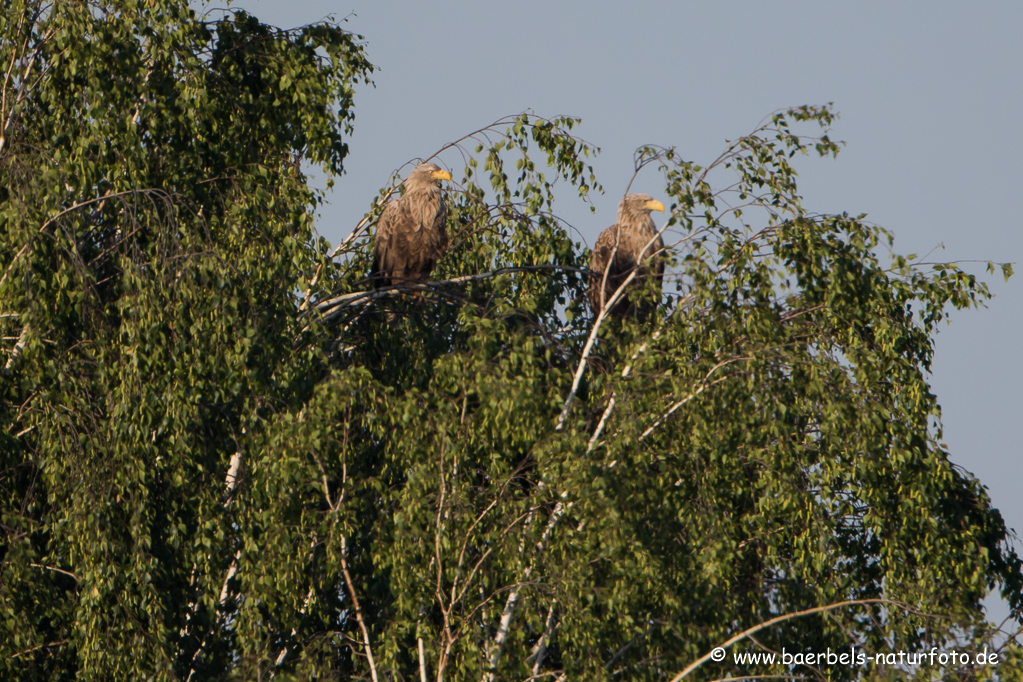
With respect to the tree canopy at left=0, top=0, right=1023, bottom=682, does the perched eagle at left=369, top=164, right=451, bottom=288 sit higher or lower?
higher

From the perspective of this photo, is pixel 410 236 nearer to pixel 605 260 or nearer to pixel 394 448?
pixel 605 260

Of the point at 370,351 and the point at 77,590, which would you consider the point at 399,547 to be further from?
the point at 370,351

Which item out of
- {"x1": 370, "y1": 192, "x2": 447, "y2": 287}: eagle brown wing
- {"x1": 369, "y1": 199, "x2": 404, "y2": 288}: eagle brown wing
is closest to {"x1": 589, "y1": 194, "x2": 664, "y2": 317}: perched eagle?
{"x1": 370, "y1": 192, "x2": 447, "y2": 287}: eagle brown wing

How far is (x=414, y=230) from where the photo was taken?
1241 cm

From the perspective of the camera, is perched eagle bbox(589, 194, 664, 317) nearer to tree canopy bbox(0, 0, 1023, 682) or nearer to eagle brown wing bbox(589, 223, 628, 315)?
eagle brown wing bbox(589, 223, 628, 315)

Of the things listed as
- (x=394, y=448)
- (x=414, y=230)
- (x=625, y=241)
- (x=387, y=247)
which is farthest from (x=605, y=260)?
(x=394, y=448)

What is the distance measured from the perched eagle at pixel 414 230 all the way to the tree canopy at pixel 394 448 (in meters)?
2.50

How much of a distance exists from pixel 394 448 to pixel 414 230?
475cm

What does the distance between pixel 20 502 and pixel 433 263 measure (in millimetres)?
4544

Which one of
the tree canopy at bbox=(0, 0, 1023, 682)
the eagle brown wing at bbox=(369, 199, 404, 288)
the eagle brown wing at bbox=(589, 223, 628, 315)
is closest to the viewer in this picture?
the tree canopy at bbox=(0, 0, 1023, 682)

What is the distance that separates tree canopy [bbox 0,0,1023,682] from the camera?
750 centimetres

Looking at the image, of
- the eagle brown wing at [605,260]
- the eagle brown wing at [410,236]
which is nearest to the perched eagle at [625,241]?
the eagle brown wing at [605,260]

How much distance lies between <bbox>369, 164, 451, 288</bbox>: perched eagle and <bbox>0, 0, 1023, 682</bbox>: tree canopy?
2.50m

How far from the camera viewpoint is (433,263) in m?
12.2
